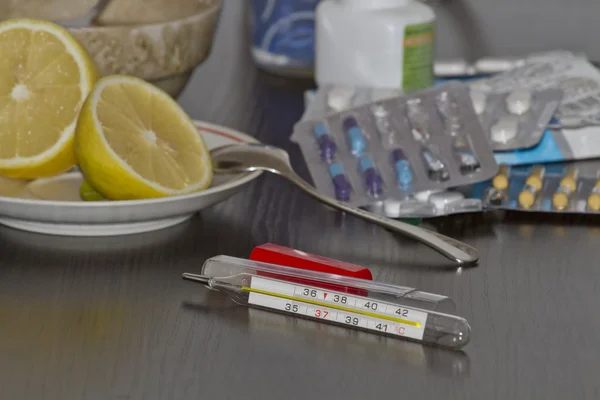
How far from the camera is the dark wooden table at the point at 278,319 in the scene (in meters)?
0.55

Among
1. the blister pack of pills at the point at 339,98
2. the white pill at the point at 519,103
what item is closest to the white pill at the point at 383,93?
the blister pack of pills at the point at 339,98

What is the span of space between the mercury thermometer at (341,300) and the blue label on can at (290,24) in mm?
691

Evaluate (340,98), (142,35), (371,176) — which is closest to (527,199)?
(371,176)

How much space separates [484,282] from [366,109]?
0.84 feet

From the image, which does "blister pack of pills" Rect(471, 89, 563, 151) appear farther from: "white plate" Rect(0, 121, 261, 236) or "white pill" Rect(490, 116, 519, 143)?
"white plate" Rect(0, 121, 261, 236)

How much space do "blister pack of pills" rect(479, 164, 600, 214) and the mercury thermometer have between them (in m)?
0.23

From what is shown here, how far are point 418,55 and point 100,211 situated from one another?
496mm

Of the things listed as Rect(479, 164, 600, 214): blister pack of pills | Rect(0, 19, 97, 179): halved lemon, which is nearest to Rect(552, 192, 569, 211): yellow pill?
Rect(479, 164, 600, 214): blister pack of pills

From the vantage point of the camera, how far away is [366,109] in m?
0.89

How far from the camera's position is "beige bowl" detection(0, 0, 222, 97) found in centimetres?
92

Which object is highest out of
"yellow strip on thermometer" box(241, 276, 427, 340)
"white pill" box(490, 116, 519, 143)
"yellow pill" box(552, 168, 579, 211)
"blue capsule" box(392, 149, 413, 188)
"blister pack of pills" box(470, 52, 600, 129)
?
"yellow strip on thermometer" box(241, 276, 427, 340)

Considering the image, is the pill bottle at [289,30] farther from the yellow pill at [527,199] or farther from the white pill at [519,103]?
the yellow pill at [527,199]

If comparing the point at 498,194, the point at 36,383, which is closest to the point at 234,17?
the point at 498,194

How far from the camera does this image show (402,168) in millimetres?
818
